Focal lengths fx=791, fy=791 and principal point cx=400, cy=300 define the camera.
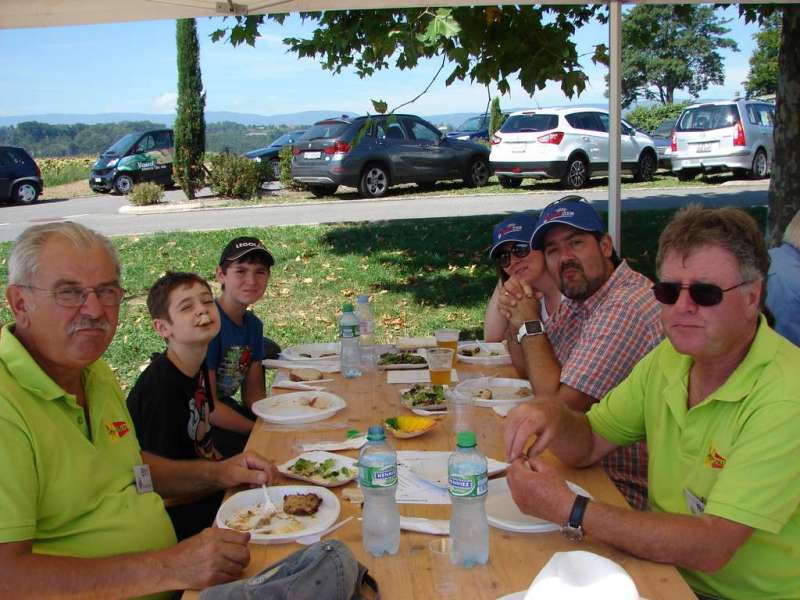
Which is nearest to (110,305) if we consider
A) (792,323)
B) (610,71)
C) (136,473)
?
(136,473)

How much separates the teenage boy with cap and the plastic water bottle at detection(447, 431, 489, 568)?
232cm

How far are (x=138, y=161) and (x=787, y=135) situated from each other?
1746 centimetres

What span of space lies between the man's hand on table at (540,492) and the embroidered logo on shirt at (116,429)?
1173 mm

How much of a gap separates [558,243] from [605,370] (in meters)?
0.70

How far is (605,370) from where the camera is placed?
2852mm

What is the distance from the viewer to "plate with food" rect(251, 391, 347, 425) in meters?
2.99

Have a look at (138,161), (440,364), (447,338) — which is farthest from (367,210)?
(440,364)

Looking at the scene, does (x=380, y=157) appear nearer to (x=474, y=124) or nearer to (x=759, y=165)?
(x=759, y=165)

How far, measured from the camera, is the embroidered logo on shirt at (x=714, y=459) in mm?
2008

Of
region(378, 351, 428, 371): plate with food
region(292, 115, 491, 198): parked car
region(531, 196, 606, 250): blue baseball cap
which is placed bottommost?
region(378, 351, 428, 371): plate with food

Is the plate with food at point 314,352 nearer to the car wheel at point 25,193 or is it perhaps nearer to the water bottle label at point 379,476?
the water bottle label at point 379,476

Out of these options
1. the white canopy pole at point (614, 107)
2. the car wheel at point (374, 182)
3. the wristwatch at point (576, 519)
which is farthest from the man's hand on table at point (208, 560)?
the car wheel at point (374, 182)

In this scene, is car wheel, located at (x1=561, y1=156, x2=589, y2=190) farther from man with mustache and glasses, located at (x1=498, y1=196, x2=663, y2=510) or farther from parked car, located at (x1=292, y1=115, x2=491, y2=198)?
man with mustache and glasses, located at (x1=498, y1=196, x2=663, y2=510)

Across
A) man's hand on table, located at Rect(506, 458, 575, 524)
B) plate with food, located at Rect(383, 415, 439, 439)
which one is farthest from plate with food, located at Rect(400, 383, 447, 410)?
man's hand on table, located at Rect(506, 458, 575, 524)
